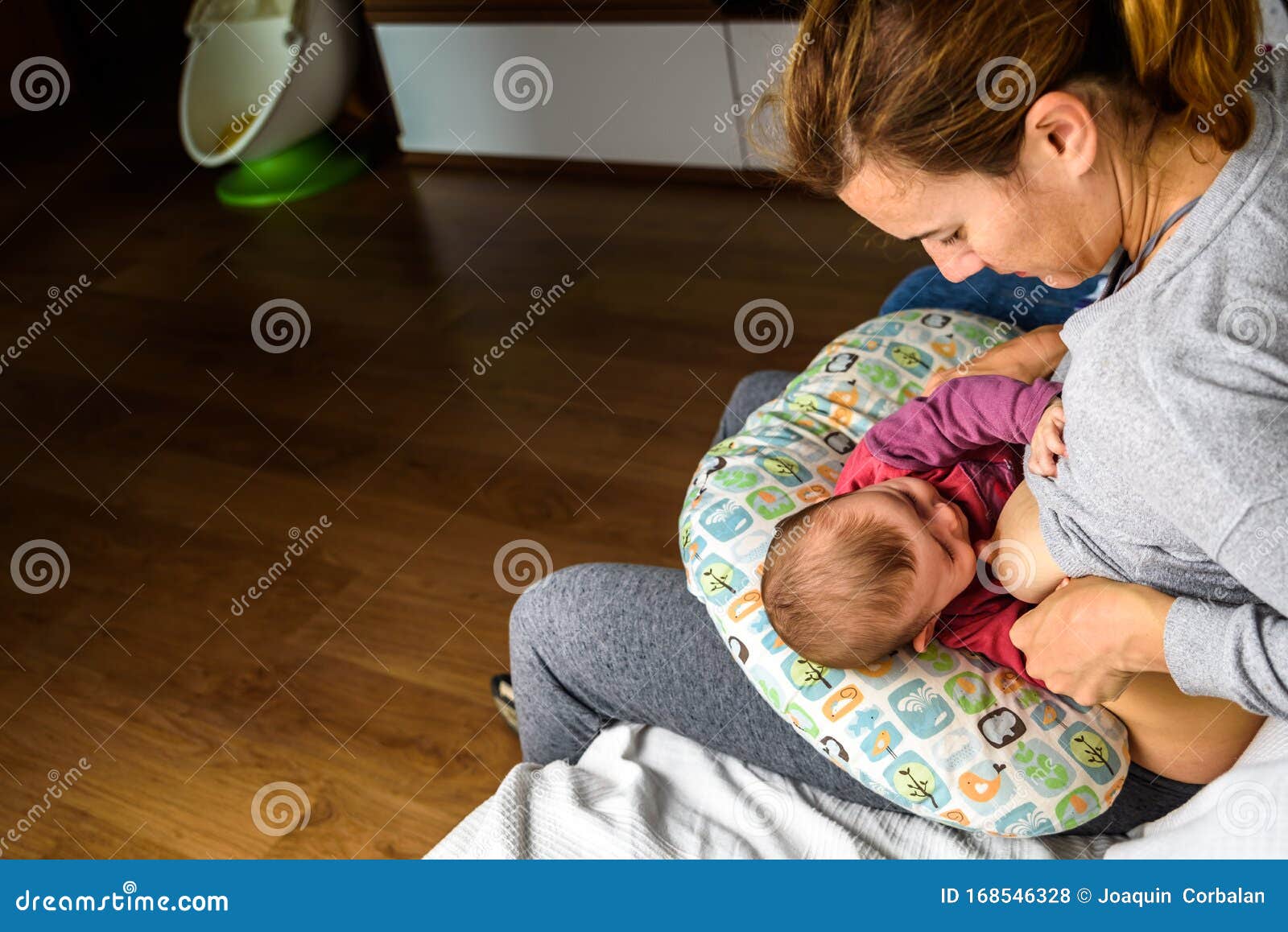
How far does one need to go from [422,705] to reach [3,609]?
3.32ft

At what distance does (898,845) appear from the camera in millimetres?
1267

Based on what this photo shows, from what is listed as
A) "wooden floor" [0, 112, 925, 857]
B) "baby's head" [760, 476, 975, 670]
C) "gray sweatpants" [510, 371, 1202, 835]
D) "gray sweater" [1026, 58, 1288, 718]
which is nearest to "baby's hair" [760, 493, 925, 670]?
"baby's head" [760, 476, 975, 670]

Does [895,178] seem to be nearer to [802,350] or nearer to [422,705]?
[422,705]

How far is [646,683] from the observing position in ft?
4.62

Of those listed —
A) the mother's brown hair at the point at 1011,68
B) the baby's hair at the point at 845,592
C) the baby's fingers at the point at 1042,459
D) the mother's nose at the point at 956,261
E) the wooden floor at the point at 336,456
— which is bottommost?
the wooden floor at the point at 336,456

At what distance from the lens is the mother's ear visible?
964 mm

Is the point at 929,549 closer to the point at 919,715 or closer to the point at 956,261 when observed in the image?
the point at 919,715

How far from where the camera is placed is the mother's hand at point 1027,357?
1493 mm

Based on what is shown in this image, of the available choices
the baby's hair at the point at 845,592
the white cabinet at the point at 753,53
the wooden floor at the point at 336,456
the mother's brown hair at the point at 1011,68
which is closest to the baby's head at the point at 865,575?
the baby's hair at the point at 845,592

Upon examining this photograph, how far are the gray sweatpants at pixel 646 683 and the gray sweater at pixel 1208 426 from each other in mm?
306

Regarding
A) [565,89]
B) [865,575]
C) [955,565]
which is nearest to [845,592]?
[865,575]

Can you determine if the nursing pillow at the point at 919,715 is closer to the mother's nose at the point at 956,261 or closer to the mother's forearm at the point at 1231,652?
the mother's forearm at the point at 1231,652

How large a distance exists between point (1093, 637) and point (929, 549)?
23 cm
